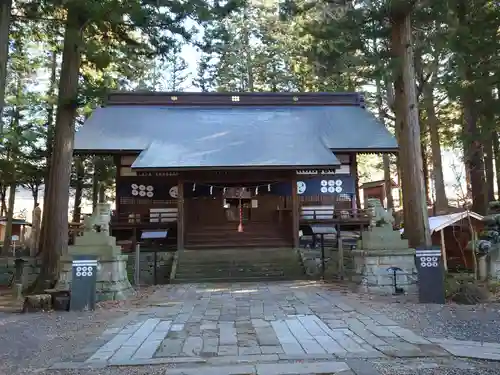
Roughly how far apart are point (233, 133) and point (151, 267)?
637 centimetres

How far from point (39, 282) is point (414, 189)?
884cm

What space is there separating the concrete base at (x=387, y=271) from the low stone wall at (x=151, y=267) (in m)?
6.29

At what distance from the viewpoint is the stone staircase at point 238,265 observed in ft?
42.1

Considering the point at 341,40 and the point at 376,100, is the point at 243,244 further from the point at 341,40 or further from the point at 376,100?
the point at 376,100

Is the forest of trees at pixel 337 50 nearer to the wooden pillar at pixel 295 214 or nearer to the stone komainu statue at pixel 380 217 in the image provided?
the stone komainu statue at pixel 380 217

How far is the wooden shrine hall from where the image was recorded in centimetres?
1557

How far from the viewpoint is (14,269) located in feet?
48.9

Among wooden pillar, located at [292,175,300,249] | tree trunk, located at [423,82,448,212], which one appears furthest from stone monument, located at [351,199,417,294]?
tree trunk, located at [423,82,448,212]

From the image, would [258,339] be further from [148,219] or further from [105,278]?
[148,219]

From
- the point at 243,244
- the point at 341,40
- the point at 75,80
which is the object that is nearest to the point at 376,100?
the point at 341,40

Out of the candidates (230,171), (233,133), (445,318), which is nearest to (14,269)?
(230,171)

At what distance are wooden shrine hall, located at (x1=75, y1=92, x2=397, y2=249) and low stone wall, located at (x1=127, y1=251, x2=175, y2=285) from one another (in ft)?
2.45

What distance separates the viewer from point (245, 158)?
51.3 ft

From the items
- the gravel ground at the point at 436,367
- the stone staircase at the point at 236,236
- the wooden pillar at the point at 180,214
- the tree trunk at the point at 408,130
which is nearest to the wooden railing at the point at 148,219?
the stone staircase at the point at 236,236
